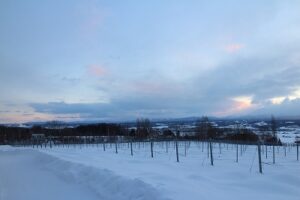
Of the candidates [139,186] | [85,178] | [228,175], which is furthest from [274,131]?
[139,186]

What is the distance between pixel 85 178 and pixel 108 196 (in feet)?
12.2

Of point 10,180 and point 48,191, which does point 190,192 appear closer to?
point 48,191

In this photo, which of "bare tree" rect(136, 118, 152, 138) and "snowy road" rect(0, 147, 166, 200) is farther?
"bare tree" rect(136, 118, 152, 138)

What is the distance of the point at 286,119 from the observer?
9475 cm

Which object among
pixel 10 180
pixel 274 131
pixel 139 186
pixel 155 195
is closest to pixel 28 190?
pixel 10 180

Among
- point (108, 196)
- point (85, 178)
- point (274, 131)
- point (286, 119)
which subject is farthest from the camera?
point (286, 119)

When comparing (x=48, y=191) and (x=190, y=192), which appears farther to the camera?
(x=48, y=191)

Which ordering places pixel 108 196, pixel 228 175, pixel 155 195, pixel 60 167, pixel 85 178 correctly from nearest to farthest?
pixel 155 195
pixel 108 196
pixel 85 178
pixel 228 175
pixel 60 167

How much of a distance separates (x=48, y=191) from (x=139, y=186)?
14.5ft

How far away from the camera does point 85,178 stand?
13.2 meters

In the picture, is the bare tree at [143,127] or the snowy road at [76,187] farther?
the bare tree at [143,127]

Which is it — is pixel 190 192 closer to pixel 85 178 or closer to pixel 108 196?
pixel 108 196

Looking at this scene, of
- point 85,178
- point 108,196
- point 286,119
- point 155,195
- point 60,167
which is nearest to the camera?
point 155,195

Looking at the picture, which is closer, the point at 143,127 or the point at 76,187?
the point at 76,187
